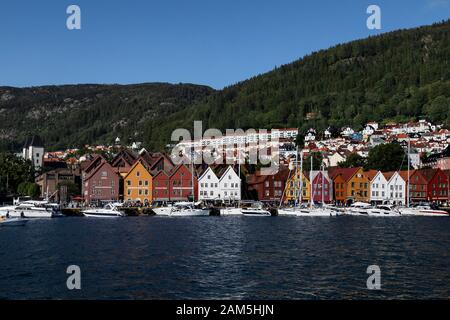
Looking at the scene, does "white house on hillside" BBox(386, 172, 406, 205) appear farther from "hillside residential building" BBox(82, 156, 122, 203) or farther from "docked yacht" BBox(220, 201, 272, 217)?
"hillside residential building" BBox(82, 156, 122, 203)

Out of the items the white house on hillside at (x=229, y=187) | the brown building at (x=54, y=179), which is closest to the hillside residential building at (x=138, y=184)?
the white house on hillside at (x=229, y=187)

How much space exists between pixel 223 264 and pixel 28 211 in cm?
5298

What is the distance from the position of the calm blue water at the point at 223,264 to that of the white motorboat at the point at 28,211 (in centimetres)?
2350

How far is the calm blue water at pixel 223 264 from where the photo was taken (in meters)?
25.2

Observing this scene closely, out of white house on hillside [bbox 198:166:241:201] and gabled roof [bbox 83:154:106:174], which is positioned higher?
gabled roof [bbox 83:154:106:174]

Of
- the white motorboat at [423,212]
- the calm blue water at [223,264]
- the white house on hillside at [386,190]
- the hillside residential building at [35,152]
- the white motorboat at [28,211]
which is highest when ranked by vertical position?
the hillside residential building at [35,152]

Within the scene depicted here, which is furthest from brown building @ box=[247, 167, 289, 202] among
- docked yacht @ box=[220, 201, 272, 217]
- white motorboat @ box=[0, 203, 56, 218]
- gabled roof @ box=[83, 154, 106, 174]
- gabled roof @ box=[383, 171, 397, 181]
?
white motorboat @ box=[0, 203, 56, 218]

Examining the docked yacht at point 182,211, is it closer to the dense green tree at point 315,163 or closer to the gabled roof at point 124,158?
the gabled roof at point 124,158

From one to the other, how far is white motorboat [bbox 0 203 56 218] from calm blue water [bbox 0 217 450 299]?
23.5 metres

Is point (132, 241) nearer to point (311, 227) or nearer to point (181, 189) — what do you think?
point (311, 227)

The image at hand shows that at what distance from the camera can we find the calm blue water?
25.2 metres

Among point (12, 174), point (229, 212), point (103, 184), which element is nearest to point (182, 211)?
point (229, 212)

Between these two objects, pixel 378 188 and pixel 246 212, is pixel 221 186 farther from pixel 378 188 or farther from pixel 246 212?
pixel 378 188

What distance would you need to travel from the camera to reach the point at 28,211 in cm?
7925
